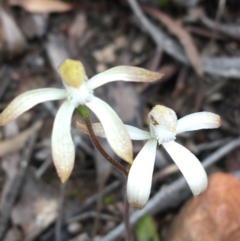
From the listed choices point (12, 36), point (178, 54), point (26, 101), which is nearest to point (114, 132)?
point (26, 101)

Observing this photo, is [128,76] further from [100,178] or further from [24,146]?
[24,146]

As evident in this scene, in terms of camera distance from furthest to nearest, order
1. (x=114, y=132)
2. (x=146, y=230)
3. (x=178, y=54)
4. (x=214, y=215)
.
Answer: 1. (x=178, y=54)
2. (x=146, y=230)
3. (x=214, y=215)
4. (x=114, y=132)

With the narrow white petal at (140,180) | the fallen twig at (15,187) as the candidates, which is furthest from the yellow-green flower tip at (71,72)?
the fallen twig at (15,187)

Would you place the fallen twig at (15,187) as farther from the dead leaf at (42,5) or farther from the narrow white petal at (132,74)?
the narrow white petal at (132,74)

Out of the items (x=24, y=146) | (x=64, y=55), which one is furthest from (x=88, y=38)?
(x=24, y=146)

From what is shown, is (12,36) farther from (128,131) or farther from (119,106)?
(128,131)

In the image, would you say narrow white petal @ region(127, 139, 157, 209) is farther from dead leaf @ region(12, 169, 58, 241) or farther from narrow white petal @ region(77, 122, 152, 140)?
dead leaf @ region(12, 169, 58, 241)
